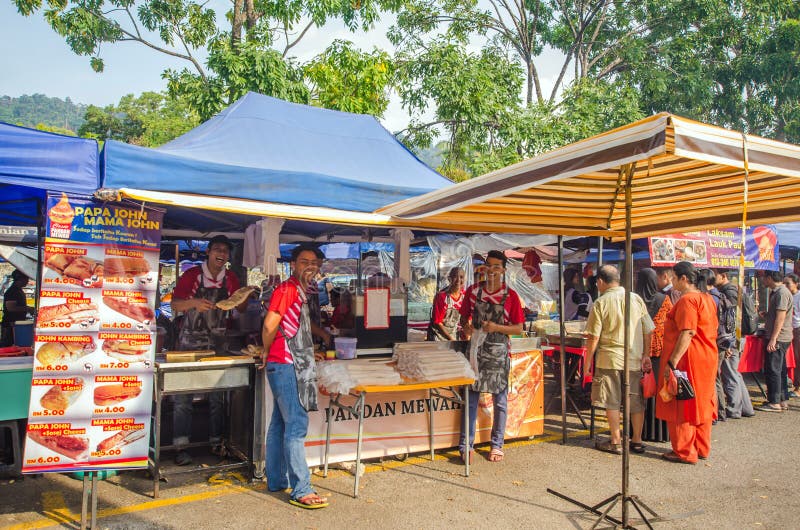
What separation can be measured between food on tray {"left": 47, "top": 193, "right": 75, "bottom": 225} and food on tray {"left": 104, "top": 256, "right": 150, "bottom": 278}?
1.23 ft

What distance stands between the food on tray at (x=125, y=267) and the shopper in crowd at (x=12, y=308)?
694 cm

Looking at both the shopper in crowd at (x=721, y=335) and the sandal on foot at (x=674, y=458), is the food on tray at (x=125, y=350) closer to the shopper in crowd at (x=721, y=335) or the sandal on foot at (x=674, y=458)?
the sandal on foot at (x=674, y=458)

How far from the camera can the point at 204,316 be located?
5652 mm

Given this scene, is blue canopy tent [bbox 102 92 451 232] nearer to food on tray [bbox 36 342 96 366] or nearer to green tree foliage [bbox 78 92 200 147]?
food on tray [bbox 36 342 96 366]

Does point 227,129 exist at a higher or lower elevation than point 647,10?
lower

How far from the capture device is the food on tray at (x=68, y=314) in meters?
3.92

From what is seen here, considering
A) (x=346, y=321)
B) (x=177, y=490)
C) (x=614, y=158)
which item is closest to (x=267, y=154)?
(x=346, y=321)

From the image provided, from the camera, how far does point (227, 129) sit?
6059 millimetres

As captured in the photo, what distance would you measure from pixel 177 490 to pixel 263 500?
0.76 metres

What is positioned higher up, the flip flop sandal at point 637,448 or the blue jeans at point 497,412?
the blue jeans at point 497,412

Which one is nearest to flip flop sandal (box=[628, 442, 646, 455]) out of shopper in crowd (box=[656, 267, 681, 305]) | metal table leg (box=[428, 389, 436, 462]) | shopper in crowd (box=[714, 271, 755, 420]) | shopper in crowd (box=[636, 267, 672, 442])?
shopper in crowd (box=[636, 267, 672, 442])

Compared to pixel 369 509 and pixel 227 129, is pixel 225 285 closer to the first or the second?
pixel 227 129

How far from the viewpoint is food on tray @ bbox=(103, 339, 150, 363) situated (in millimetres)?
4151

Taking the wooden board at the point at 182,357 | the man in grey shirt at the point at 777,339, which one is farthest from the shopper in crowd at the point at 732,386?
the wooden board at the point at 182,357
